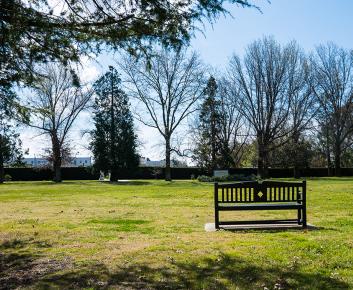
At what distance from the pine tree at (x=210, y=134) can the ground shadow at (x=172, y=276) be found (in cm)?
4456

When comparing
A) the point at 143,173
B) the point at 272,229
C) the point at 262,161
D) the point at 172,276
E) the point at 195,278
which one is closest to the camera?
the point at 195,278

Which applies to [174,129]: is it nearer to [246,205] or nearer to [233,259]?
[246,205]

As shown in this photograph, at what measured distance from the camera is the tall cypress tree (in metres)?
50.7

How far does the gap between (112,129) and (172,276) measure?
45.6 m

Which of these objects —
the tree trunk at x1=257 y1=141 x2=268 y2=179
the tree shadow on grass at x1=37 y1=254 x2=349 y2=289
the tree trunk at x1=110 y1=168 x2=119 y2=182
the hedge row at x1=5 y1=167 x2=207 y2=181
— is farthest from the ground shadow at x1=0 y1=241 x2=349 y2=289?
the hedge row at x1=5 y1=167 x2=207 y2=181

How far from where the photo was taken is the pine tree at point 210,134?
50.8 metres

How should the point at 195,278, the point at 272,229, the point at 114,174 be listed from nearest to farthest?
the point at 195,278 < the point at 272,229 < the point at 114,174

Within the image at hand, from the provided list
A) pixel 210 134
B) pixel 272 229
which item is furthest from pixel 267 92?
pixel 272 229

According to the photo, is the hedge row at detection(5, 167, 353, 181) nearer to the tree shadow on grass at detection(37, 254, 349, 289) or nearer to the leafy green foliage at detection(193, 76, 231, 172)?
the leafy green foliage at detection(193, 76, 231, 172)

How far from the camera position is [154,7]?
6.54 m

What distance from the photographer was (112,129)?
50.6 meters

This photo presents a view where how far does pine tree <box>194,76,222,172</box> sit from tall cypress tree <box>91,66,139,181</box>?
23.0ft

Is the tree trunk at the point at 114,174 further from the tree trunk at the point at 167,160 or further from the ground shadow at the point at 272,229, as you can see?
the ground shadow at the point at 272,229

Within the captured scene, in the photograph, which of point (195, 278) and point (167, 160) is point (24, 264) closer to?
point (195, 278)
